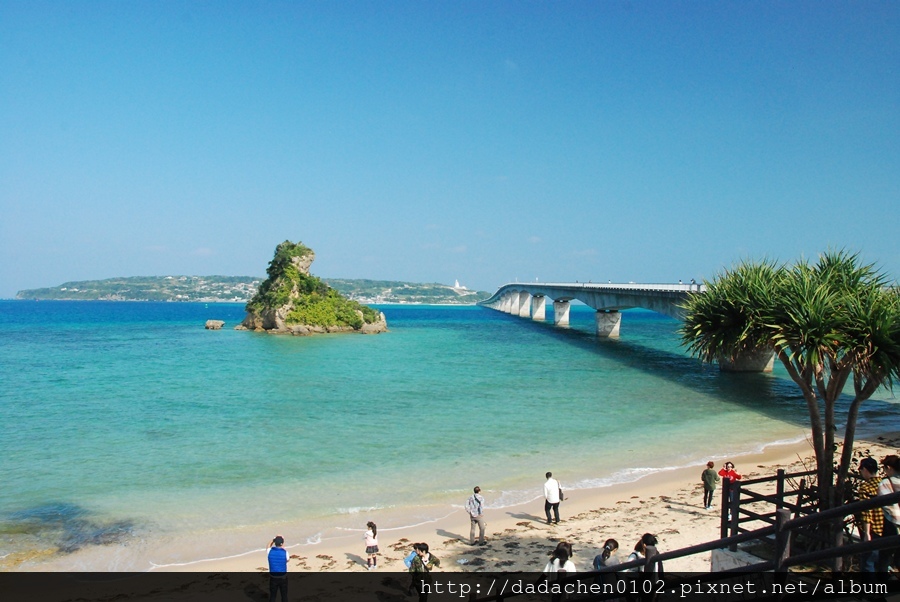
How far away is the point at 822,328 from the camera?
914cm

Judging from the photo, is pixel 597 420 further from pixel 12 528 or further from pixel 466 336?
pixel 466 336

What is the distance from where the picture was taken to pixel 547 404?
27297 mm

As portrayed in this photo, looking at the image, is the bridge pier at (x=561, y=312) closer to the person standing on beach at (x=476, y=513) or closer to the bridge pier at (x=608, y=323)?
the bridge pier at (x=608, y=323)

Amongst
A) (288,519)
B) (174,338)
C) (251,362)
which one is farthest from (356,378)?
(174,338)

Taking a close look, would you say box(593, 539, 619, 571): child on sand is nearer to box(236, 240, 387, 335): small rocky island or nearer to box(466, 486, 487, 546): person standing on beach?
box(466, 486, 487, 546): person standing on beach

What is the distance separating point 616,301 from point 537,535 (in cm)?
5333

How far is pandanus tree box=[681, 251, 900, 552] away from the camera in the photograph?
349 inches

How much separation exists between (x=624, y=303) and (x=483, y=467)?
4656cm

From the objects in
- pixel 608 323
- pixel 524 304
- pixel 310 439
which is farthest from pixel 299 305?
pixel 524 304

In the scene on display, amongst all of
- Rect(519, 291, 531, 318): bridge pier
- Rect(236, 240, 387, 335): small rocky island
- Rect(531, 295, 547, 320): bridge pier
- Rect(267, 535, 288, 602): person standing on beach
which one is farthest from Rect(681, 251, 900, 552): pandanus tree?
Rect(519, 291, 531, 318): bridge pier

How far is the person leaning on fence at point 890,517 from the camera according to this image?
4.79 metres

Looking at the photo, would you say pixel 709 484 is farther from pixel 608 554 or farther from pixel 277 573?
pixel 277 573

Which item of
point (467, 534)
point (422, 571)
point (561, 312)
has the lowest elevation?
point (467, 534)

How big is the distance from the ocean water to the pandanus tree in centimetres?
702
